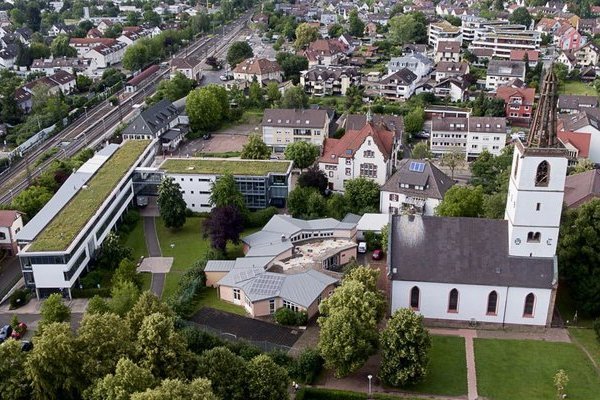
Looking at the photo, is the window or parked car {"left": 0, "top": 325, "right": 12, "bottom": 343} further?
parked car {"left": 0, "top": 325, "right": 12, "bottom": 343}

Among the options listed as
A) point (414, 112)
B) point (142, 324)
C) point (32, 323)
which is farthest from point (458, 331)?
point (414, 112)

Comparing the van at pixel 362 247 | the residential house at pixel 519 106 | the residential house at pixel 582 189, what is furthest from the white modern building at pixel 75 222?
the residential house at pixel 519 106

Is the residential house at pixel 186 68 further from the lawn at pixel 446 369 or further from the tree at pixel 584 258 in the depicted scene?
the lawn at pixel 446 369

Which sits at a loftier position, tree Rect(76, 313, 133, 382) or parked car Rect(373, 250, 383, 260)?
tree Rect(76, 313, 133, 382)

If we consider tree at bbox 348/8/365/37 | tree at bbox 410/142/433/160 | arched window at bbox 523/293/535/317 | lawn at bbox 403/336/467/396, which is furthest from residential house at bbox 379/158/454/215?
tree at bbox 348/8/365/37

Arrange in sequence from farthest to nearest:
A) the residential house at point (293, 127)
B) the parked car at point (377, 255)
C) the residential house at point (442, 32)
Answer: the residential house at point (442, 32) < the residential house at point (293, 127) < the parked car at point (377, 255)

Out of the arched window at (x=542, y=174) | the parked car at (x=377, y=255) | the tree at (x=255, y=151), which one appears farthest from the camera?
the tree at (x=255, y=151)

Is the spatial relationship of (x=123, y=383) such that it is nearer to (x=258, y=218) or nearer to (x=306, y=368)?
(x=306, y=368)

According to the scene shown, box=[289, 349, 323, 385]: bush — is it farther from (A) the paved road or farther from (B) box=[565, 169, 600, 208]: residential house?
(B) box=[565, 169, 600, 208]: residential house
